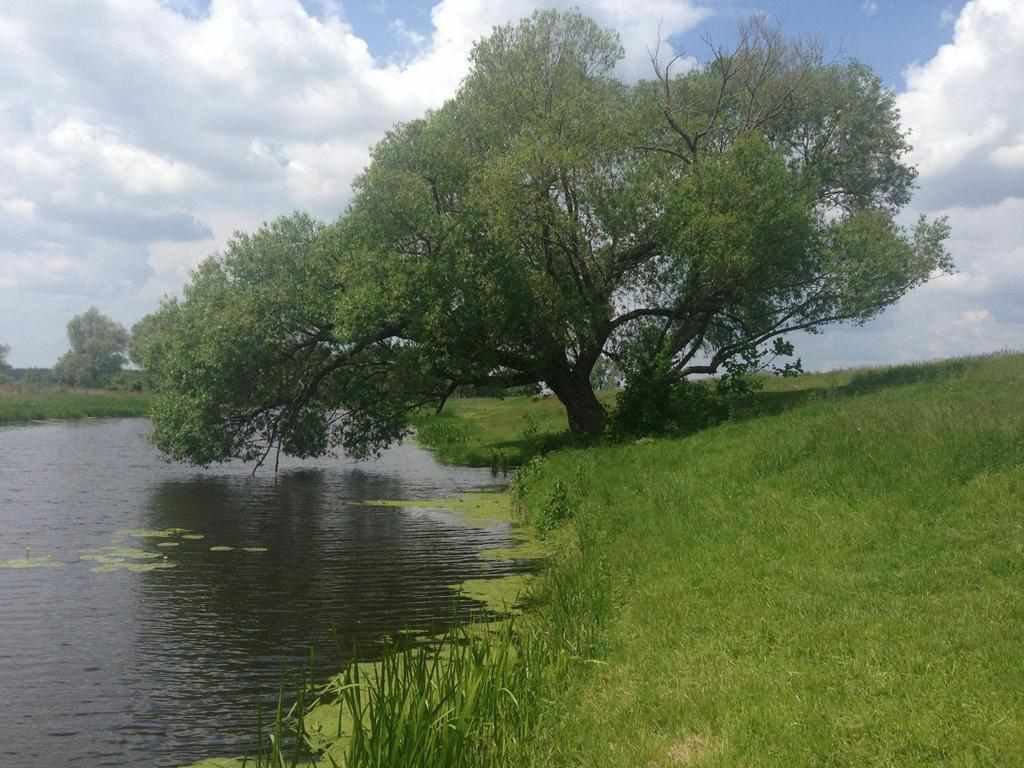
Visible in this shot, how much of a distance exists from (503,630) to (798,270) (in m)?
25.6

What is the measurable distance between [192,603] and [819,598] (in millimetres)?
10666

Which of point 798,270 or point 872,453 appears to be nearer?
point 872,453

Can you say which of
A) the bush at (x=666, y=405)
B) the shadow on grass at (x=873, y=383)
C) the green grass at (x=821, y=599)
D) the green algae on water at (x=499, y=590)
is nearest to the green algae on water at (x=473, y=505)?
the green grass at (x=821, y=599)

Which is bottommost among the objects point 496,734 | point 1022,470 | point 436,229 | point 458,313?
point 496,734

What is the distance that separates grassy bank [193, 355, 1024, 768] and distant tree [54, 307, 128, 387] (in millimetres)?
152820

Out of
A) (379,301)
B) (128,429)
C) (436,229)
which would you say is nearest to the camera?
(379,301)

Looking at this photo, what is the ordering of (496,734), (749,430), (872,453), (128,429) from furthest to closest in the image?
(128,429) < (749,430) < (872,453) < (496,734)

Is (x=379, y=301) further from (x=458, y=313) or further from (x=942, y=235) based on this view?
(x=942, y=235)

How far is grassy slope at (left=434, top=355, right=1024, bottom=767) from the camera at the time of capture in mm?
8133

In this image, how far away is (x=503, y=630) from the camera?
41.1ft

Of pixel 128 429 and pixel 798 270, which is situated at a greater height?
pixel 798 270

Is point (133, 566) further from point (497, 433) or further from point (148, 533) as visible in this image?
point (497, 433)

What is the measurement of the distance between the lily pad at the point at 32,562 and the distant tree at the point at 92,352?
14566 centimetres

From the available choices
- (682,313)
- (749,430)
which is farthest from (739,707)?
(682,313)
